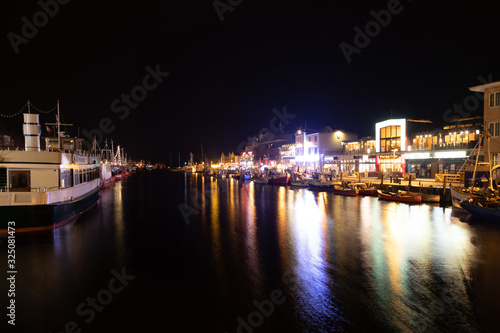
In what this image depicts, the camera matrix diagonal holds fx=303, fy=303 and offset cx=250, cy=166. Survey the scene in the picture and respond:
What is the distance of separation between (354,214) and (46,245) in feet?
68.9

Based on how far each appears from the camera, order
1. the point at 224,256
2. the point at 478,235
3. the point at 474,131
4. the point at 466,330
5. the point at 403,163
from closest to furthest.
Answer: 1. the point at 466,330
2. the point at 224,256
3. the point at 478,235
4. the point at 474,131
5. the point at 403,163

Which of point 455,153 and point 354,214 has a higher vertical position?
point 455,153

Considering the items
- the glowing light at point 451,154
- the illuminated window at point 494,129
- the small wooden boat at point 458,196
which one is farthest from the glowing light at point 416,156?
the small wooden boat at point 458,196

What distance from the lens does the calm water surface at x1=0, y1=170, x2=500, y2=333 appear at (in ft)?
26.9

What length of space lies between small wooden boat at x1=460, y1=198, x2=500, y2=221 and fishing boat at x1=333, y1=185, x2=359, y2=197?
1483 cm

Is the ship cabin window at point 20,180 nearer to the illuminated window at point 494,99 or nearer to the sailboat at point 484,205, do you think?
the sailboat at point 484,205

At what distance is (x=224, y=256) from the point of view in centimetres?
1381

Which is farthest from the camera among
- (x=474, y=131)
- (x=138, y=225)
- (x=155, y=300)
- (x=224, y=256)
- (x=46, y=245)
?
(x=474, y=131)

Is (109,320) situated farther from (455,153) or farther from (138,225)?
(455,153)

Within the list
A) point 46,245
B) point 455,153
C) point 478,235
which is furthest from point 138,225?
point 455,153

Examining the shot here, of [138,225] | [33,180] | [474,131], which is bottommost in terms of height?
[138,225]

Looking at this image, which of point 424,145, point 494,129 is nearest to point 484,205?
point 494,129

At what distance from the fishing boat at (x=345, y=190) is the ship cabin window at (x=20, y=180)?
32.3 meters

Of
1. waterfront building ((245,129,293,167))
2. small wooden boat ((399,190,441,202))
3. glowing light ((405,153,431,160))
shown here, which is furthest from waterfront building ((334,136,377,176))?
waterfront building ((245,129,293,167))
